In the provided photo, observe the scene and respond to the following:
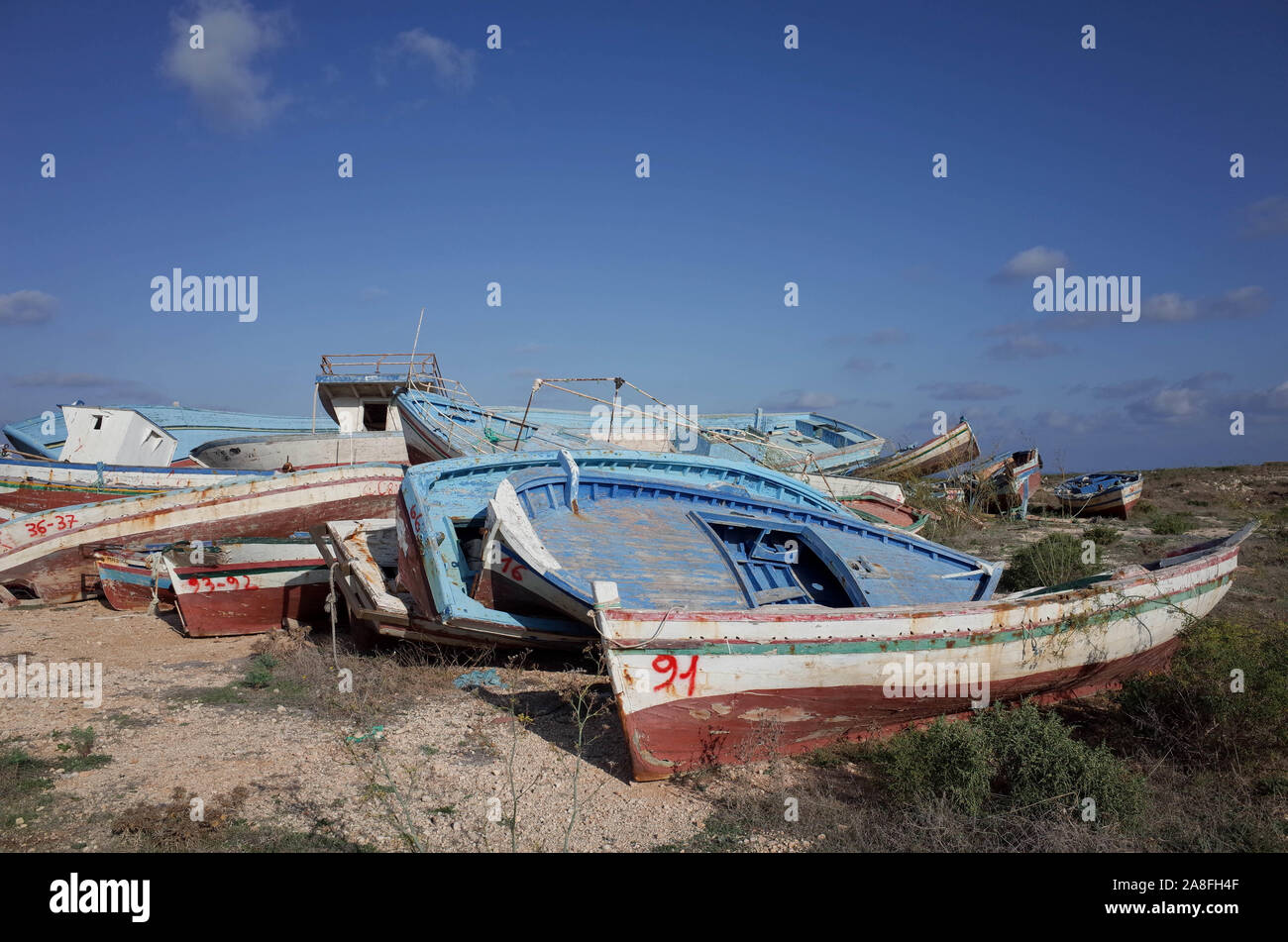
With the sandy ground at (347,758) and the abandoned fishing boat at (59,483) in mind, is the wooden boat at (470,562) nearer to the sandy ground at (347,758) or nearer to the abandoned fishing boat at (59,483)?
the sandy ground at (347,758)

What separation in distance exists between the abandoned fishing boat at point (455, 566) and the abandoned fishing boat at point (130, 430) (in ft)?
39.5

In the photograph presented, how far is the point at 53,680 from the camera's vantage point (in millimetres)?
7414

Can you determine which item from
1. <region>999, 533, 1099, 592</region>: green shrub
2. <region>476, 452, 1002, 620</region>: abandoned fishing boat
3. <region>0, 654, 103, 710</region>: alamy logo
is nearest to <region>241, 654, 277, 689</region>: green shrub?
<region>0, 654, 103, 710</region>: alamy logo

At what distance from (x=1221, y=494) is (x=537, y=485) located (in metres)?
24.7

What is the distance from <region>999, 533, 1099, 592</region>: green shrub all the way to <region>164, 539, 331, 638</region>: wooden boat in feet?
31.1

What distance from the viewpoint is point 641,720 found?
497cm

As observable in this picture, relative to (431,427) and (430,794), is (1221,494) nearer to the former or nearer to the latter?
(431,427)

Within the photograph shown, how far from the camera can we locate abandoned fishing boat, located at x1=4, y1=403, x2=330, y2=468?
1802 cm

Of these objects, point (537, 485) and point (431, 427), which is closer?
point (537, 485)

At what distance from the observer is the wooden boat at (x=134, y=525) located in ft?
35.8

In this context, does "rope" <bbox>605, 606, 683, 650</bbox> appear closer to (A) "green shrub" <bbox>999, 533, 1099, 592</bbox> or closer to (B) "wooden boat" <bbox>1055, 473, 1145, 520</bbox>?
(A) "green shrub" <bbox>999, 533, 1099, 592</bbox>
